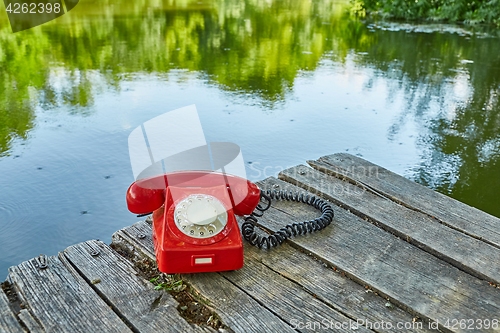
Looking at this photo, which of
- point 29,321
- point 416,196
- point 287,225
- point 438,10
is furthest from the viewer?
point 438,10

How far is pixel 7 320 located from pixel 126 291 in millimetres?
Result: 241

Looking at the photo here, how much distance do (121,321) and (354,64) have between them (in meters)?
4.53

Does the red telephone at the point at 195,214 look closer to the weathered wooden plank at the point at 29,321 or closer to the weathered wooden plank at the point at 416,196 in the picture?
the weathered wooden plank at the point at 29,321

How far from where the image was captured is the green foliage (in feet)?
28.0

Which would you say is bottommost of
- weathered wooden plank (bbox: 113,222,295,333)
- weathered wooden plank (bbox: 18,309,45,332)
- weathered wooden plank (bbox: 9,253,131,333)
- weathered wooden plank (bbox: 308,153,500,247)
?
weathered wooden plank (bbox: 308,153,500,247)

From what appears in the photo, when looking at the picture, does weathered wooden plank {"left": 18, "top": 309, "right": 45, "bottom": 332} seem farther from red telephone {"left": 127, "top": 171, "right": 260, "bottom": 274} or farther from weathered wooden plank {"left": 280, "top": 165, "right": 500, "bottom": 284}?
weathered wooden plank {"left": 280, "top": 165, "right": 500, "bottom": 284}

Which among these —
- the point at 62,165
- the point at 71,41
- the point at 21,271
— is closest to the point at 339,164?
the point at 21,271

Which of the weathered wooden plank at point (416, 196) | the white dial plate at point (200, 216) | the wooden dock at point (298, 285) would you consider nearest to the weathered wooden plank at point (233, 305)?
the wooden dock at point (298, 285)

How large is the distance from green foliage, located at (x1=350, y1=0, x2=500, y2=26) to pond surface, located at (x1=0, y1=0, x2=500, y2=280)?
211 cm

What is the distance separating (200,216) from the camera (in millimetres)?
1179

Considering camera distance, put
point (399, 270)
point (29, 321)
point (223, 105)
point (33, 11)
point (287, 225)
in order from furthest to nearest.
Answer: point (33, 11) < point (223, 105) < point (287, 225) < point (399, 270) < point (29, 321)

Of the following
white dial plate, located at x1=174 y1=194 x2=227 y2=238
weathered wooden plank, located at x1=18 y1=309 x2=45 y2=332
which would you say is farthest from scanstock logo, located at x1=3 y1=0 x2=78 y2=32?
weathered wooden plank, located at x1=18 y1=309 x2=45 y2=332

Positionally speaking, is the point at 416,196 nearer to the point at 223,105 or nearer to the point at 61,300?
the point at 61,300

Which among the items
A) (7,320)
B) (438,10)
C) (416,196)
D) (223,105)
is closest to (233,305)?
(7,320)
